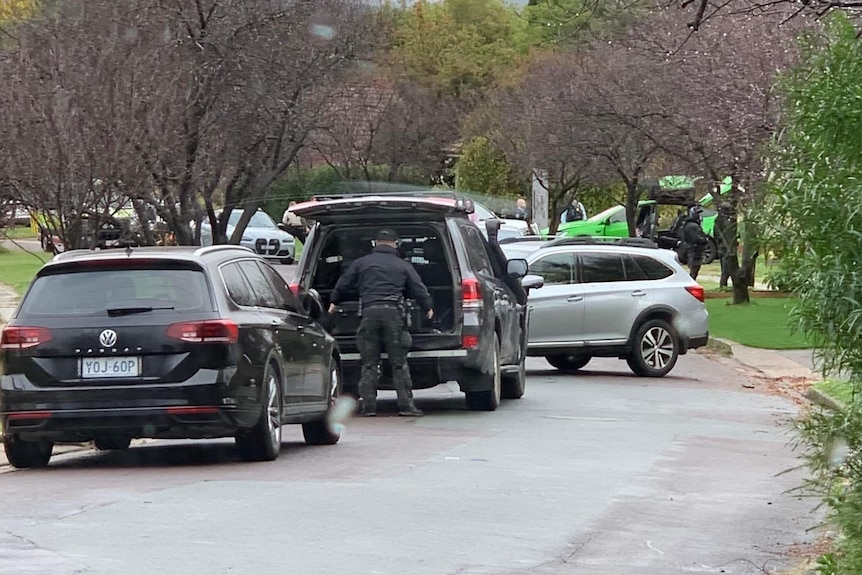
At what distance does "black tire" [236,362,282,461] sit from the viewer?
458 inches

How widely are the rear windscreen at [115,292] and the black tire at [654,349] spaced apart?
10.8 meters

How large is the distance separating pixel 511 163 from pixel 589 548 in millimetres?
43981

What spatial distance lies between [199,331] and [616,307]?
10.9 meters

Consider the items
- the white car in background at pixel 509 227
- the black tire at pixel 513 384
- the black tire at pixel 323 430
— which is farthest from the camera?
the white car in background at pixel 509 227

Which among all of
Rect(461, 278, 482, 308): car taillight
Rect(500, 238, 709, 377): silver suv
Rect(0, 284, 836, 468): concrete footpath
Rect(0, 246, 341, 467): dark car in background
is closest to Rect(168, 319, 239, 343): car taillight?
Rect(0, 246, 341, 467): dark car in background

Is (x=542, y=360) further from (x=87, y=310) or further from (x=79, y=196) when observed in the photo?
(x=87, y=310)

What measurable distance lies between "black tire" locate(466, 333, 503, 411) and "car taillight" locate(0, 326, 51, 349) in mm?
5721

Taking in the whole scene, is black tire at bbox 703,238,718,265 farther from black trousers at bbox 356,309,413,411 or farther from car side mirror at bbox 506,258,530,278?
black trousers at bbox 356,309,413,411

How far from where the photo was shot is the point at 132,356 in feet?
A: 36.7

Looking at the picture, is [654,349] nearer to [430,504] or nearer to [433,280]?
[433,280]

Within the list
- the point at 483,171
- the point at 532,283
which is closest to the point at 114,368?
the point at 532,283

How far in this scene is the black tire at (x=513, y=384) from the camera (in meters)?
17.6

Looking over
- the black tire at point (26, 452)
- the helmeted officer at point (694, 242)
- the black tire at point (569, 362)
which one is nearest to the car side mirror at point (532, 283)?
the black tire at point (569, 362)

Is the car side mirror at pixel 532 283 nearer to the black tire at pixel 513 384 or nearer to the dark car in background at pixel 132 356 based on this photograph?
the black tire at pixel 513 384
